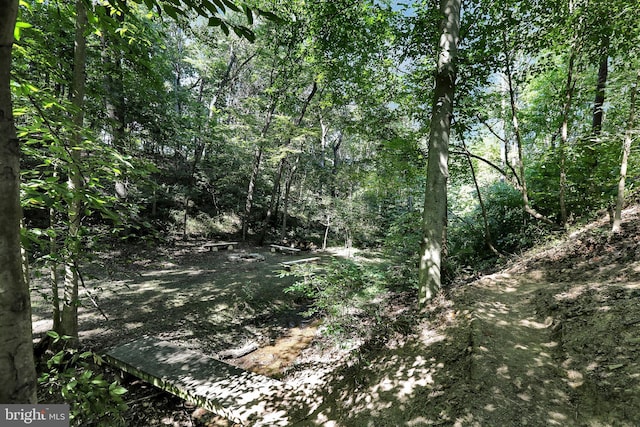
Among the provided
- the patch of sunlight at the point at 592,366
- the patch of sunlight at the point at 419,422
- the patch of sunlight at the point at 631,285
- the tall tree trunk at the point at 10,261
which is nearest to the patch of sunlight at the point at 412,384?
the patch of sunlight at the point at 419,422

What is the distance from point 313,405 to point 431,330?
73.4 inches

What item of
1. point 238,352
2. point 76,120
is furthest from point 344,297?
point 76,120

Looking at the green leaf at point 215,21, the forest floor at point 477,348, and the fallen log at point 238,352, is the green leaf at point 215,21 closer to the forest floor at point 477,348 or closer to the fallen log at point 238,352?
the forest floor at point 477,348

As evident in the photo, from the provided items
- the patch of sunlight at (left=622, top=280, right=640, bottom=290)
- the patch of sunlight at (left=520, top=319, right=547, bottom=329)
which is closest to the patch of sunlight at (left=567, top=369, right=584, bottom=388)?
the patch of sunlight at (left=520, top=319, right=547, bottom=329)

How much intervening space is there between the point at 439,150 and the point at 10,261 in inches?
184

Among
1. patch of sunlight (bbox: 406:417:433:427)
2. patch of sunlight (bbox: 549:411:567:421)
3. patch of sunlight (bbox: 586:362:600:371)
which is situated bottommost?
patch of sunlight (bbox: 406:417:433:427)

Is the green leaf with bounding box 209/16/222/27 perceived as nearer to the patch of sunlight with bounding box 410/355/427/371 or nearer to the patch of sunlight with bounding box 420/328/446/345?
A: the patch of sunlight with bounding box 410/355/427/371

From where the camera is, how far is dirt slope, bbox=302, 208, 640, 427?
2.24 metres

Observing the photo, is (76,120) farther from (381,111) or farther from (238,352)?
(381,111)

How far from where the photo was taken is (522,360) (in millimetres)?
2773

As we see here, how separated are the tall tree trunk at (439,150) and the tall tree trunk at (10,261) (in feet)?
14.5

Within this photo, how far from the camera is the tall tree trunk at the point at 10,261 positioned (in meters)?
0.70

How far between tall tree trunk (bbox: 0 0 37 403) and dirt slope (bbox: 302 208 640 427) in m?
2.87

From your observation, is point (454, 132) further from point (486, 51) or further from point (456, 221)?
point (456, 221)
